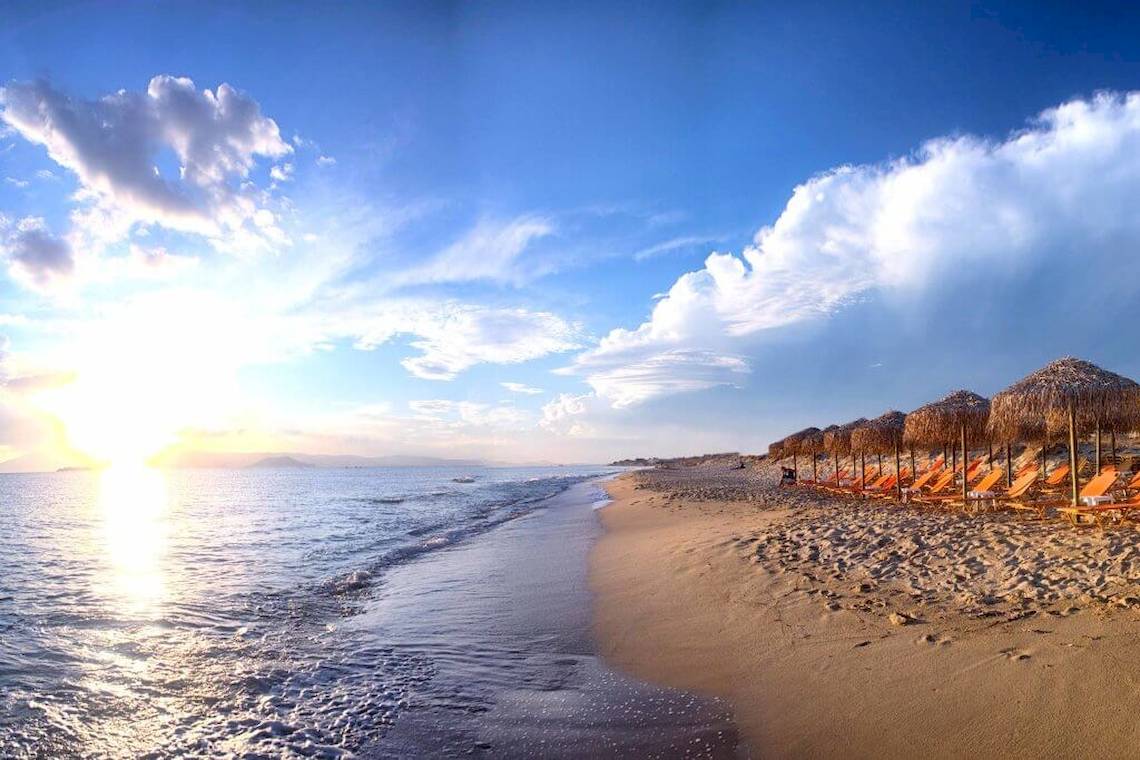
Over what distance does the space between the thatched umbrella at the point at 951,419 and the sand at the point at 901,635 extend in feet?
14.9

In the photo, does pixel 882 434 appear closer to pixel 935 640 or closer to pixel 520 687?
pixel 935 640

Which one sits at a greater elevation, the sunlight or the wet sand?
the wet sand

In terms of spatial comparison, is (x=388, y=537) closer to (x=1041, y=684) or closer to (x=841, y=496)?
(x=841, y=496)

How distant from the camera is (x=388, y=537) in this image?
55.1 feet

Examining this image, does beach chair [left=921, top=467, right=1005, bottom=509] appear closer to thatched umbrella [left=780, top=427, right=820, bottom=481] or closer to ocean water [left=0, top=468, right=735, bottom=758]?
ocean water [left=0, top=468, right=735, bottom=758]

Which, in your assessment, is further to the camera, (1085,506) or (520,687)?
(1085,506)

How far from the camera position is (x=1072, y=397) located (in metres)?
10.1

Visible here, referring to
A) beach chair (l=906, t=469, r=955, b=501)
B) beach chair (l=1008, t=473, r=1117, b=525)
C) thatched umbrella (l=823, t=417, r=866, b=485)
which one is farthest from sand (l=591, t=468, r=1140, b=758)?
thatched umbrella (l=823, t=417, r=866, b=485)

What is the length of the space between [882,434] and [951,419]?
4402mm

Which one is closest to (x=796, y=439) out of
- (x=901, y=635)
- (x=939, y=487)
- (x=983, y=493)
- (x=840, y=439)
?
(x=840, y=439)

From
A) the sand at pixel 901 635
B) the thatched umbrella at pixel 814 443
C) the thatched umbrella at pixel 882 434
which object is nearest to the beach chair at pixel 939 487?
the thatched umbrella at pixel 882 434

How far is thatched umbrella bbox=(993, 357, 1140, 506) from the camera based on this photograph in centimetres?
993

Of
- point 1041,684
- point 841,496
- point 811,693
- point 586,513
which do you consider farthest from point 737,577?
point 586,513

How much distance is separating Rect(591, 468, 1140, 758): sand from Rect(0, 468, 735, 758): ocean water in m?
0.56
